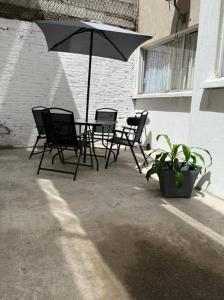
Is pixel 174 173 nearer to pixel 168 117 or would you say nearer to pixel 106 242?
pixel 106 242

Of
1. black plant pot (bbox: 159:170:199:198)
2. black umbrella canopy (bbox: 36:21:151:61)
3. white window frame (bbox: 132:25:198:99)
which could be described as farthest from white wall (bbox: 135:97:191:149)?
black plant pot (bbox: 159:170:199:198)

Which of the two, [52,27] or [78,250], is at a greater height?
[52,27]

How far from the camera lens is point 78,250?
2.22m

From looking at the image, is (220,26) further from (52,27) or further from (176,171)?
(52,27)

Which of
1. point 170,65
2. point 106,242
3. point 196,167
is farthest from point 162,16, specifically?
point 106,242

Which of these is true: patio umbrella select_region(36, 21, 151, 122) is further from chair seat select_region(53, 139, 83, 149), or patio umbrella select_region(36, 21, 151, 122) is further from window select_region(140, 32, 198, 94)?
window select_region(140, 32, 198, 94)

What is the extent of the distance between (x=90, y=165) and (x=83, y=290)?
3.11 m

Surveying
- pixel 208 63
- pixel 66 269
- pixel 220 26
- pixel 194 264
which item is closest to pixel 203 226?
pixel 194 264

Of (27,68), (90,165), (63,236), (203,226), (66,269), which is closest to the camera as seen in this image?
(66,269)

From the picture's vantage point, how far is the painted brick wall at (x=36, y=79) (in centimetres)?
604

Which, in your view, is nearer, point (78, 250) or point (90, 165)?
point (78, 250)

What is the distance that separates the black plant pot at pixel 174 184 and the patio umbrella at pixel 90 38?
6.38ft

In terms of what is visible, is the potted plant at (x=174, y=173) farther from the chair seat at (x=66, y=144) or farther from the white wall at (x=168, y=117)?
the white wall at (x=168, y=117)

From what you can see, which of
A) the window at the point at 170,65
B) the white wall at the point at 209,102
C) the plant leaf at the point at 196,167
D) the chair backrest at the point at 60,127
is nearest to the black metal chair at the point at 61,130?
the chair backrest at the point at 60,127
